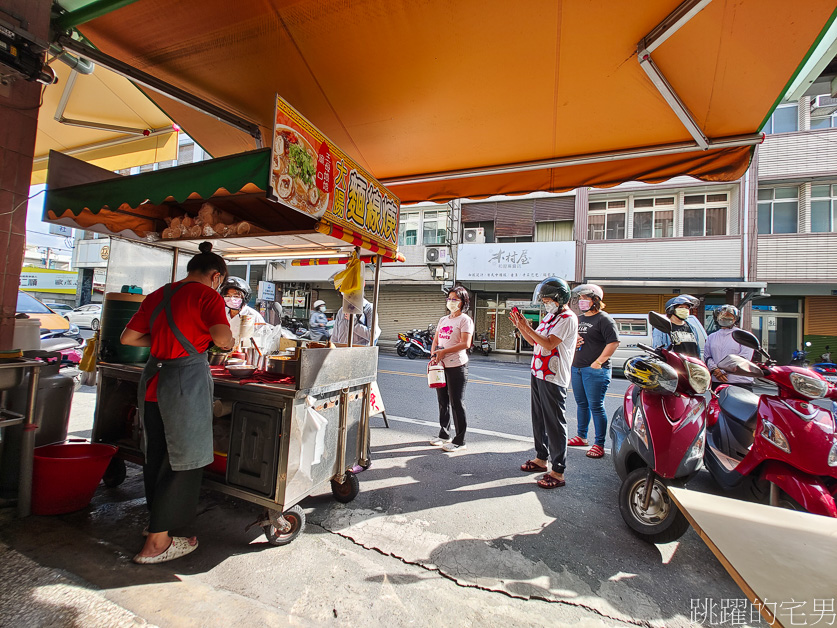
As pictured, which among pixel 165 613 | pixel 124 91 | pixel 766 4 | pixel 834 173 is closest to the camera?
pixel 165 613

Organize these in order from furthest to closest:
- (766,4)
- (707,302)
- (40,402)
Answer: (707,302) → (40,402) → (766,4)

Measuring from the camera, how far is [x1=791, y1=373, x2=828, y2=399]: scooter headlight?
8.00 feet

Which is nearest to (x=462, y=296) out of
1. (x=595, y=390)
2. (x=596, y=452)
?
(x=595, y=390)

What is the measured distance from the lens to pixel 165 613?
5.97ft

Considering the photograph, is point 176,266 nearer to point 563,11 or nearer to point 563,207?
point 563,11

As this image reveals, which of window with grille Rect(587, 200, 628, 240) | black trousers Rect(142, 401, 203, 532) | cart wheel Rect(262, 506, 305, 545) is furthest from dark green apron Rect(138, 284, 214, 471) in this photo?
window with grille Rect(587, 200, 628, 240)

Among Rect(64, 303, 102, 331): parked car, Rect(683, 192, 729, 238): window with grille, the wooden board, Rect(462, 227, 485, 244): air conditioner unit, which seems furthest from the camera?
Rect(462, 227, 485, 244): air conditioner unit

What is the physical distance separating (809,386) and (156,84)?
17.1 feet

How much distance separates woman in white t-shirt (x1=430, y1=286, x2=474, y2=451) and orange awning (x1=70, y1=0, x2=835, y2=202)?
1651mm

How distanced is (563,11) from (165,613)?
154 inches

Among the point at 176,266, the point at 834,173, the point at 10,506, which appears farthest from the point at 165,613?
the point at 834,173

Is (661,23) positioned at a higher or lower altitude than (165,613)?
higher

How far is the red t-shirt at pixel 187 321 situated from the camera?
87.4 inches

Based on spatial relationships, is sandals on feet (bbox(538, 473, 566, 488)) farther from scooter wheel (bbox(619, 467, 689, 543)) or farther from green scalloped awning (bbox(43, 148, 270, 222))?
green scalloped awning (bbox(43, 148, 270, 222))
